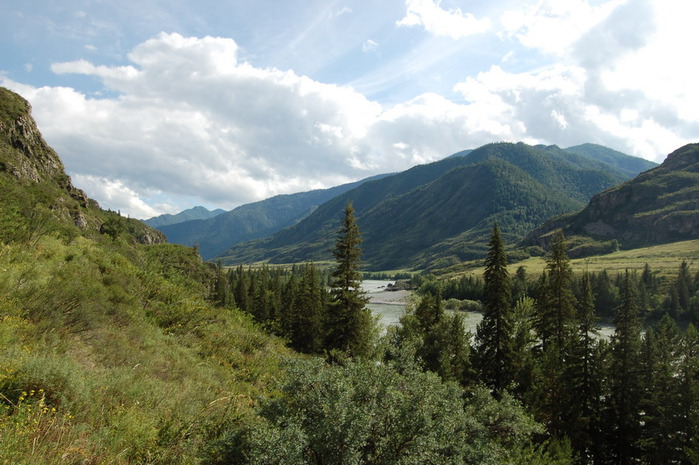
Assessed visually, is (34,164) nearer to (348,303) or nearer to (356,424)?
(348,303)

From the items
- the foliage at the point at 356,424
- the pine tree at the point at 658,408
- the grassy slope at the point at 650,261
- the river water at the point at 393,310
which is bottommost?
the river water at the point at 393,310

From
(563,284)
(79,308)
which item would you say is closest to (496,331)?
(563,284)

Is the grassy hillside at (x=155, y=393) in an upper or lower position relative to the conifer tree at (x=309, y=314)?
upper

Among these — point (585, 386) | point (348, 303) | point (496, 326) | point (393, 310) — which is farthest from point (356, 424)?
point (393, 310)

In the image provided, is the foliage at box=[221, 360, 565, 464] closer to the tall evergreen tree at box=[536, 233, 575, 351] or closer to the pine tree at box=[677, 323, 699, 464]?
the pine tree at box=[677, 323, 699, 464]

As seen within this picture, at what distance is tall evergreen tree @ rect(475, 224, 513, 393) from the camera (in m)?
33.4

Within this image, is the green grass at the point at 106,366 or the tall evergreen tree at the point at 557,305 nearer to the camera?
the green grass at the point at 106,366

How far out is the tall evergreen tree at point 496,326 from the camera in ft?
110

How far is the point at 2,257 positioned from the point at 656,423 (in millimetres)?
42588

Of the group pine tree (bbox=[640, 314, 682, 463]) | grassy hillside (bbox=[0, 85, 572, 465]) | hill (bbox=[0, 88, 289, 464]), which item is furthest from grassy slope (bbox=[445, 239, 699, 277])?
hill (bbox=[0, 88, 289, 464])

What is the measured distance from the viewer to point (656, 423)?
30.7 metres

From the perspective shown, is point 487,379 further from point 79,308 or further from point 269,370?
point 79,308

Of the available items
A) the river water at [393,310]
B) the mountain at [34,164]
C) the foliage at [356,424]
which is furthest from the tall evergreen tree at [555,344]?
the river water at [393,310]

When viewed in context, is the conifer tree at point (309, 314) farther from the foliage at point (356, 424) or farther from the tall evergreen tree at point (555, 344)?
the foliage at point (356, 424)
